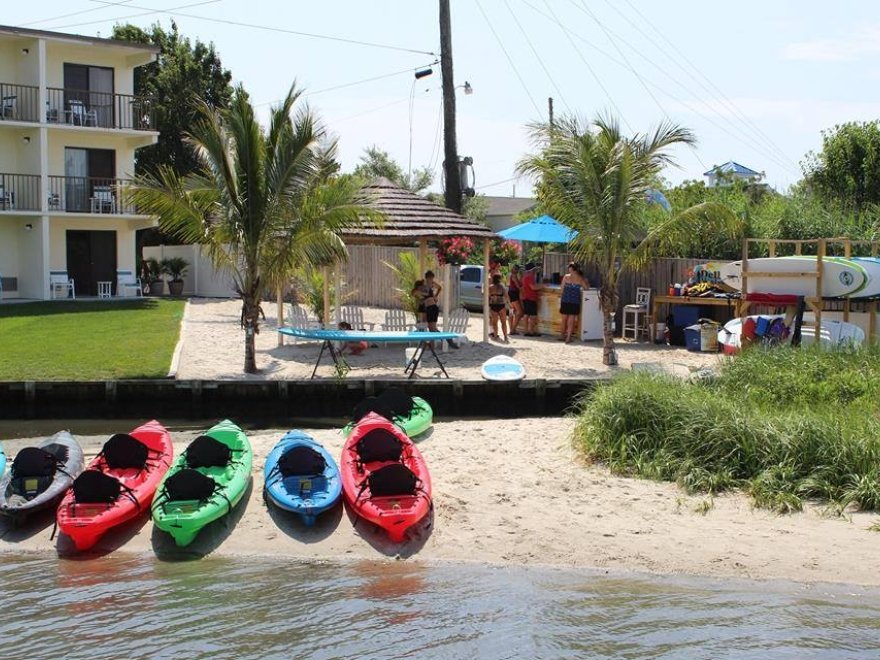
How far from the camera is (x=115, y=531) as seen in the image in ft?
36.5

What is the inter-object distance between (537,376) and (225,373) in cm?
584

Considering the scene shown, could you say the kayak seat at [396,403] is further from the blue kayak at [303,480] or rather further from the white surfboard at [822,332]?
the white surfboard at [822,332]

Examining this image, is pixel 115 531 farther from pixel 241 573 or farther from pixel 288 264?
pixel 288 264

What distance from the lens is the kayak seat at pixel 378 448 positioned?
12.1 metres

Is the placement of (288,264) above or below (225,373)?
above

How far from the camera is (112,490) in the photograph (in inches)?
439

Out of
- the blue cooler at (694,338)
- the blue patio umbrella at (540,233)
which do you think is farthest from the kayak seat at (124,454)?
the blue patio umbrella at (540,233)

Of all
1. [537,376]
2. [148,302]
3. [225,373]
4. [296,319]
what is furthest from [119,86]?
[537,376]

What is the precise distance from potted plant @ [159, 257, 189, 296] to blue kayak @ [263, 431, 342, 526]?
28.3m

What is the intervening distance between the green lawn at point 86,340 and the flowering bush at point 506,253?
10513 mm

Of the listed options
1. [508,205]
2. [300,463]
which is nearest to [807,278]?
[300,463]

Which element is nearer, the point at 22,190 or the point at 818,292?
the point at 818,292

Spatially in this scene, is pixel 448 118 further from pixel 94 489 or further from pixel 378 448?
pixel 94 489

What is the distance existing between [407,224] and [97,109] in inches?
734
